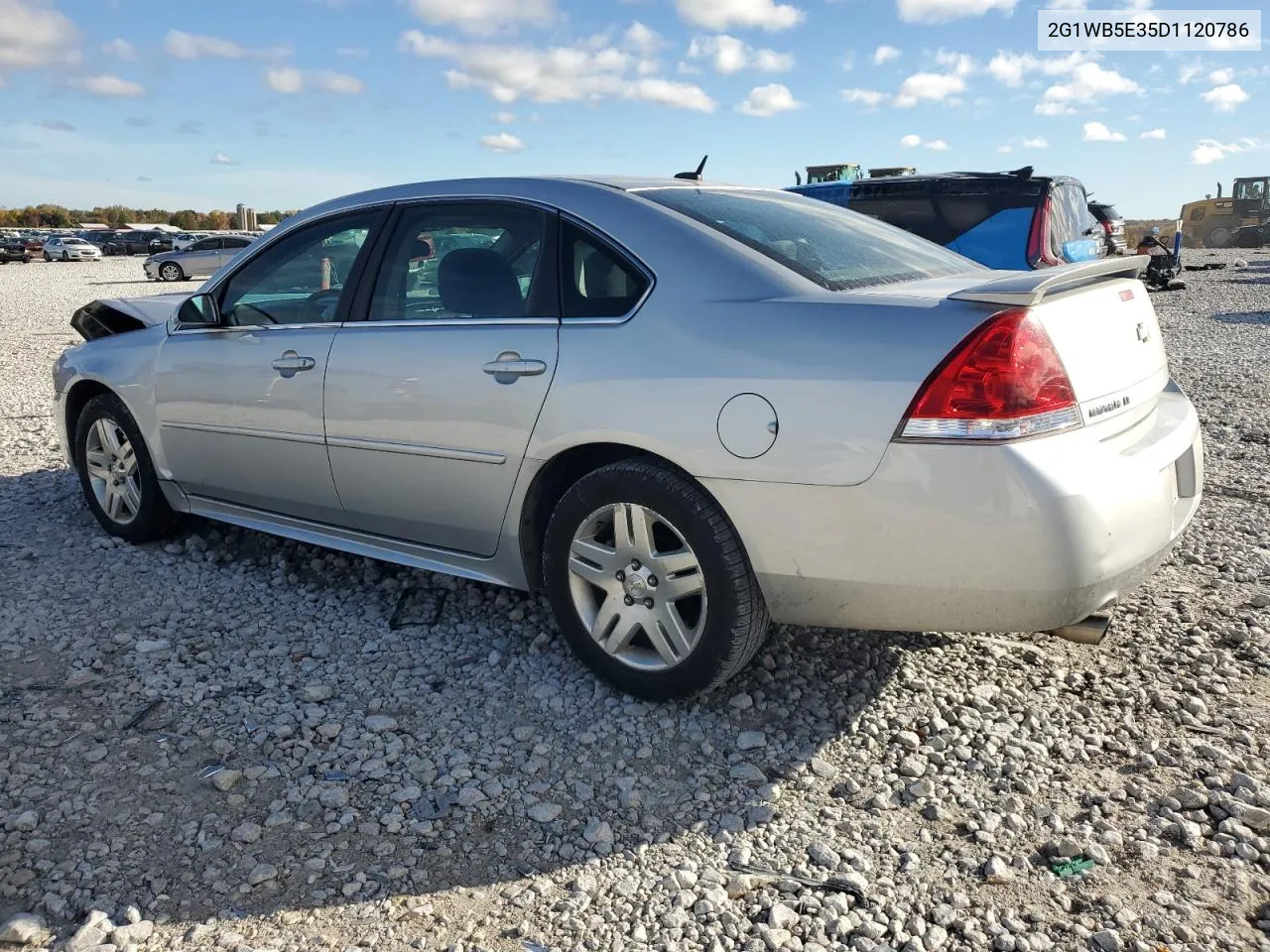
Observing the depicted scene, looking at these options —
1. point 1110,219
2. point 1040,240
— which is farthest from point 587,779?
point 1110,219

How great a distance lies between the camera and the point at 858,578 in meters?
2.78

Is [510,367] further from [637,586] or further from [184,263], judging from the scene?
[184,263]

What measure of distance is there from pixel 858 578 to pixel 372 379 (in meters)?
1.86

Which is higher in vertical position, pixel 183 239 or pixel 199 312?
pixel 183 239

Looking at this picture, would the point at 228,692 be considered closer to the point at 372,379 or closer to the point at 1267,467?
the point at 372,379

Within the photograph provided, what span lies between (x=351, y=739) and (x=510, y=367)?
1.23 meters

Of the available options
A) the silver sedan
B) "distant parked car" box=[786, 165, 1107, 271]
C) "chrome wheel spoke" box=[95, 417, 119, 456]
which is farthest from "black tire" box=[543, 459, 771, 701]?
"distant parked car" box=[786, 165, 1107, 271]

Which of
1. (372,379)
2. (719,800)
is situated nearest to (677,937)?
(719,800)

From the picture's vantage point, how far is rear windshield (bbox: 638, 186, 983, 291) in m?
3.14

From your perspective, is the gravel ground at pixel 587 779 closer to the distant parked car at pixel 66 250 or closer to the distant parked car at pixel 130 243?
the distant parked car at pixel 66 250

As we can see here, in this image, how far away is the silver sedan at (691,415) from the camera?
262 centimetres

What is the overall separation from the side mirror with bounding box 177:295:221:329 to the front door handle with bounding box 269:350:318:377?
0.54 m

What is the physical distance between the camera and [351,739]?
3086mm

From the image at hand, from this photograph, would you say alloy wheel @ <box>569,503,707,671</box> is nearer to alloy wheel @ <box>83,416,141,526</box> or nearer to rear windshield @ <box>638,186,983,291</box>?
rear windshield @ <box>638,186,983,291</box>
